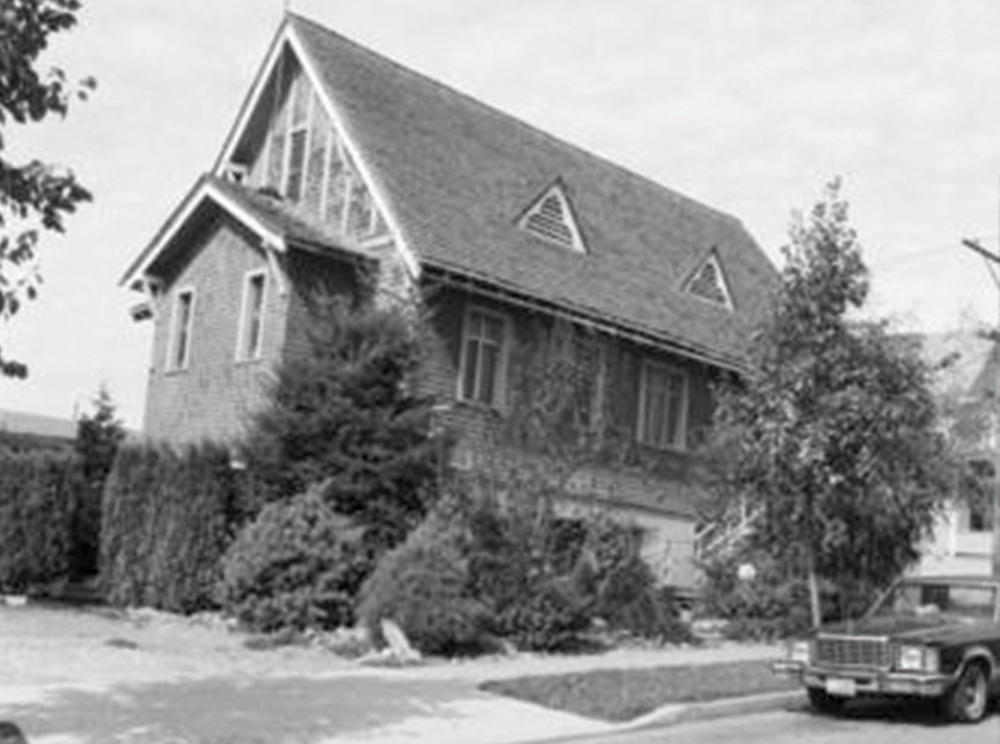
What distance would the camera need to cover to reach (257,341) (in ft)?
90.0

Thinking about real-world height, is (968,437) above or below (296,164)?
below

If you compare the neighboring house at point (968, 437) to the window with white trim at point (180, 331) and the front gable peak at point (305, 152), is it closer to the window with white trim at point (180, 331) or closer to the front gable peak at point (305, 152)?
the front gable peak at point (305, 152)

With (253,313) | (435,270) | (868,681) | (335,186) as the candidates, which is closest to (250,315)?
(253,313)

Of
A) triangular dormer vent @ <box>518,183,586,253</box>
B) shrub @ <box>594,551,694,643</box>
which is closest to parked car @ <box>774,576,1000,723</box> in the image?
shrub @ <box>594,551,694,643</box>

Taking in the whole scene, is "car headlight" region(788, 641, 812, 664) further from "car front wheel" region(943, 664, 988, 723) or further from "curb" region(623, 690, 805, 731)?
"car front wheel" region(943, 664, 988, 723)

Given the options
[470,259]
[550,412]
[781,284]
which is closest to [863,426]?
[781,284]

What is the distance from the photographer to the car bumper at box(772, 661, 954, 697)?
15.7m

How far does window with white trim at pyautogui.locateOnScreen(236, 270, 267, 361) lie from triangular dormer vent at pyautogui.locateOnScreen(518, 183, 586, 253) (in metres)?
4.90

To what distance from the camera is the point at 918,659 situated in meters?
15.8

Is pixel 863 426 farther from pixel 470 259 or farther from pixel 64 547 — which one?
pixel 64 547

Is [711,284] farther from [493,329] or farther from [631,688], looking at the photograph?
[631,688]

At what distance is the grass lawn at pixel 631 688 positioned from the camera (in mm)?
15633

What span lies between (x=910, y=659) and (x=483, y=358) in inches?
508

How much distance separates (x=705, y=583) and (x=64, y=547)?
32.5 ft
